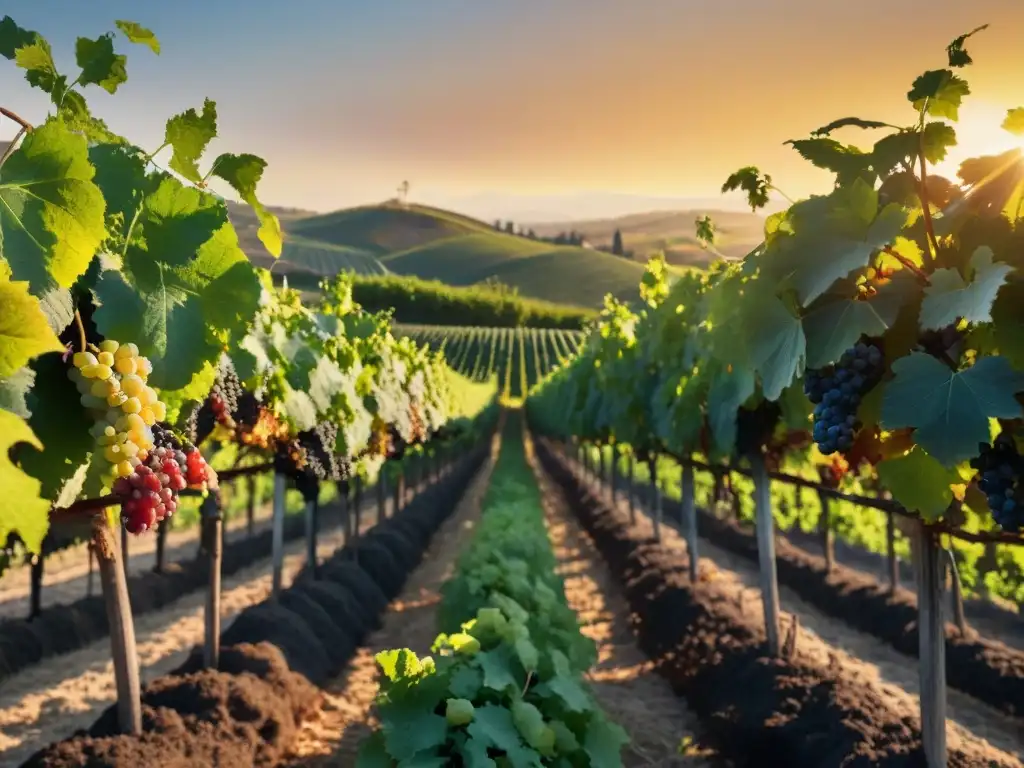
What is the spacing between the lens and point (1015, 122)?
7.51ft

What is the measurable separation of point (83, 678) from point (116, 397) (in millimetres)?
7922

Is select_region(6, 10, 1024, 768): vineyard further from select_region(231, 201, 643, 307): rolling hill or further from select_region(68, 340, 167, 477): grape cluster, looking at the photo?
select_region(231, 201, 643, 307): rolling hill

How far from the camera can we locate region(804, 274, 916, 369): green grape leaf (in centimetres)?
229

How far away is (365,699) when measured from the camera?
7.57 m

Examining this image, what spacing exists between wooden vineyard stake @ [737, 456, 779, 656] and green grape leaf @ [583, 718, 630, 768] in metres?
2.67

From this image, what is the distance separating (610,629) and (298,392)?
532 centimetres

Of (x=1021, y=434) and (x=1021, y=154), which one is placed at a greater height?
(x=1021, y=154)

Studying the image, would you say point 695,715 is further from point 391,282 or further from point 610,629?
point 391,282

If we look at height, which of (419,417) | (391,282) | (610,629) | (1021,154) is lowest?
(610,629)

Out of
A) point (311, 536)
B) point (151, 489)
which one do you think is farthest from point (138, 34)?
point (311, 536)

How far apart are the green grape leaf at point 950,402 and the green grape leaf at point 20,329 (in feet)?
5.68

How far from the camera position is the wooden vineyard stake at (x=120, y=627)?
13.8 feet

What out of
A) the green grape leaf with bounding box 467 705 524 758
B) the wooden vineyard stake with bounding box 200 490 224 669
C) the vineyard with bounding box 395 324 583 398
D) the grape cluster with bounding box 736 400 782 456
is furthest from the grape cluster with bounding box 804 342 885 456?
the vineyard with bounding box 395 324 583 398

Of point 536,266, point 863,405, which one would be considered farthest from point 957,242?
point 536,266
